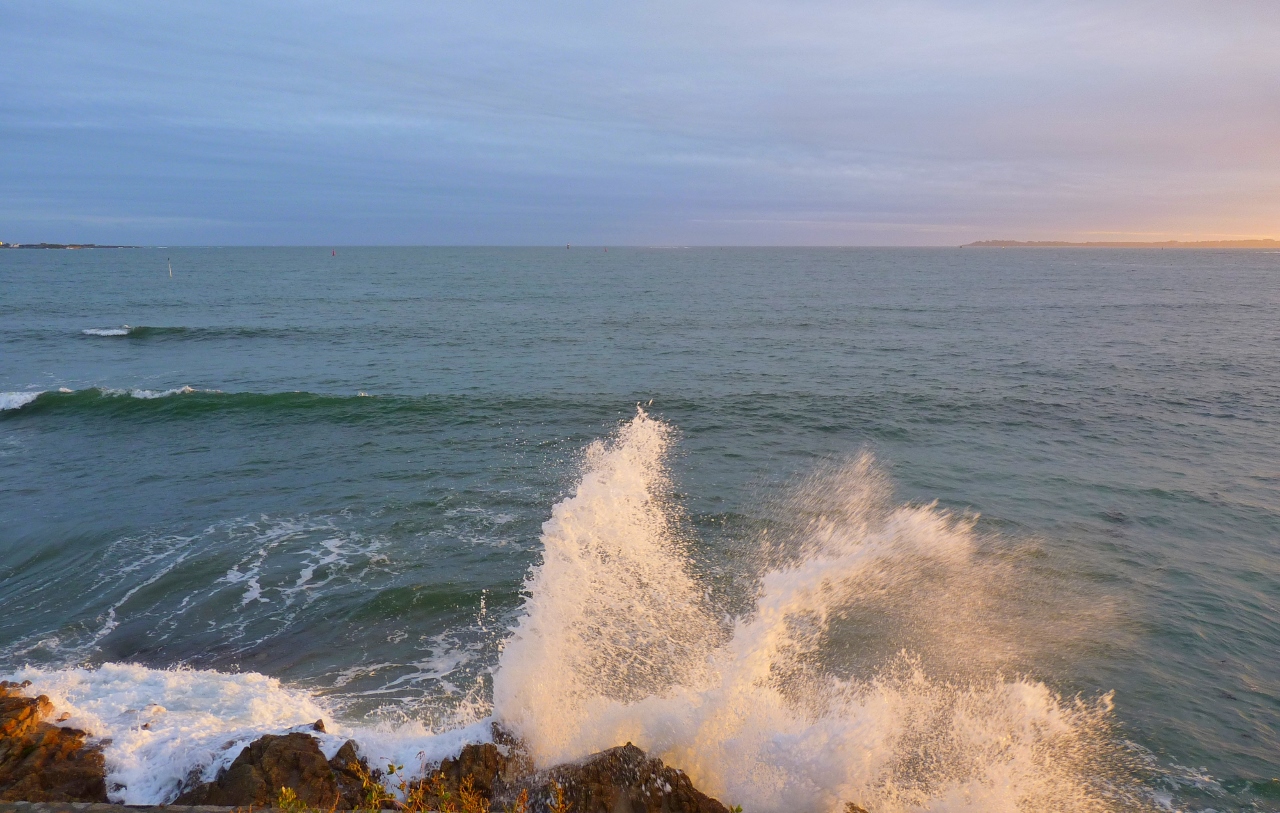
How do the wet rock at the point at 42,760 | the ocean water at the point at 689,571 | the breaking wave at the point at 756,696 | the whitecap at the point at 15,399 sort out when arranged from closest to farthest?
the wet rock at the point at 42,760 < the breaking wave at the point at 756,696 < the ocean water at the point at 689,571 < the whitecap at the point at 15,399

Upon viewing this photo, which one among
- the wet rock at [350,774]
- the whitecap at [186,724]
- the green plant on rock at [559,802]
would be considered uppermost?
Result: the green plant on rock at [559,802]

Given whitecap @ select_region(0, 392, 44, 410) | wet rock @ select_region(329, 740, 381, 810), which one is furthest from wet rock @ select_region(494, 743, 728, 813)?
whitecap @ select_region(0, 392, 44, 410)

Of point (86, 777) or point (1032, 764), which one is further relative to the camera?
point (1032, 764)

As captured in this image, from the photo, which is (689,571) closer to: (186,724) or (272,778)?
(272,778)

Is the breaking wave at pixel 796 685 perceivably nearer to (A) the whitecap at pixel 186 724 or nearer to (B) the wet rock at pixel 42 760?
(A) the whitecap at pixel 186 724

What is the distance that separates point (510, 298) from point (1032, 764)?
6546cm

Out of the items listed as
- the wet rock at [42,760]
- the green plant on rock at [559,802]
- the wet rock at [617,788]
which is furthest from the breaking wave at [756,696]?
the green plant on rock at [559,802]

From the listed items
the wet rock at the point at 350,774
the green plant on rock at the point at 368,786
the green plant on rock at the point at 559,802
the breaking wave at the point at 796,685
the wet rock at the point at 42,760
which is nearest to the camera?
the green plant on rock at the point at 559,802

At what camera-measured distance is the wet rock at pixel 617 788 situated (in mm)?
7207

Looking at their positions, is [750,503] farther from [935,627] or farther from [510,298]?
[510,298]

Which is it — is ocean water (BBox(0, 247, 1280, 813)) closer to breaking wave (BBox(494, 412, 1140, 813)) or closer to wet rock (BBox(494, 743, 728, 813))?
breaking wave (BBox(494, 412, 1140, 813))

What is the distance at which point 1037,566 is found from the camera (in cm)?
1430

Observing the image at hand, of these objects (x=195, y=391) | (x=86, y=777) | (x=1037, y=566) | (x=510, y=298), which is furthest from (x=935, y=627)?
(x=510, y=298)

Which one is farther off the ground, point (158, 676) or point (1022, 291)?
point (1022, 291)
